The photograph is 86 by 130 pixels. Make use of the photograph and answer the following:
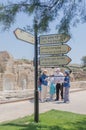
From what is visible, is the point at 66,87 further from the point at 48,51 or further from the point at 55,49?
the point at 55,49

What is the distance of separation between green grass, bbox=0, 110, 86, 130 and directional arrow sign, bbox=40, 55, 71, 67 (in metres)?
1.43

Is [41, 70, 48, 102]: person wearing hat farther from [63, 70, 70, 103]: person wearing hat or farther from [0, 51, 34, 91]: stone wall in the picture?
[0, 51, 34, 91]: stone wall

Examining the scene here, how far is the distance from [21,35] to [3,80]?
1269 centimetres

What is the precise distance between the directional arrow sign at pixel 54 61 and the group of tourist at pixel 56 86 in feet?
15.8

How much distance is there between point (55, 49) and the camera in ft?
30.7

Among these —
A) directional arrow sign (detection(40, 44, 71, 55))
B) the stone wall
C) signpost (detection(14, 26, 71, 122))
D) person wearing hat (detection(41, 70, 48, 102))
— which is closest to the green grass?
signpost (detection(14, 26, 71, 122))

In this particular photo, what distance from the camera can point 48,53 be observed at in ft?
31.2

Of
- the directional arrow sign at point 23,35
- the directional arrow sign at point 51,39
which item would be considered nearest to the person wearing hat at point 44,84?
the directional arrow sign at point 51,39

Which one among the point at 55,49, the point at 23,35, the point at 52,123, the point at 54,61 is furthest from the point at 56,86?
the point at 23,35

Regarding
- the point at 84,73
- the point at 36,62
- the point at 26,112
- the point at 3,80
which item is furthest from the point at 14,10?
the point at 84,73

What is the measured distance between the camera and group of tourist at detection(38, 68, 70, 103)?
47.8 ft

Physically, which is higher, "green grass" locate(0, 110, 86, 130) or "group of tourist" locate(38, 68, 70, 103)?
"group of tourist" locate(38, 68, 70, 103)

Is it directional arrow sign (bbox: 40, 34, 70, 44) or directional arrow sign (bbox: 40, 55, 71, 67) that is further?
directional arrow sign (bbox: 40, 55, 71, 67)

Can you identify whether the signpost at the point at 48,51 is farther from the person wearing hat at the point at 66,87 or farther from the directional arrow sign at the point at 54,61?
the person wearing hat at the point at 66,87
